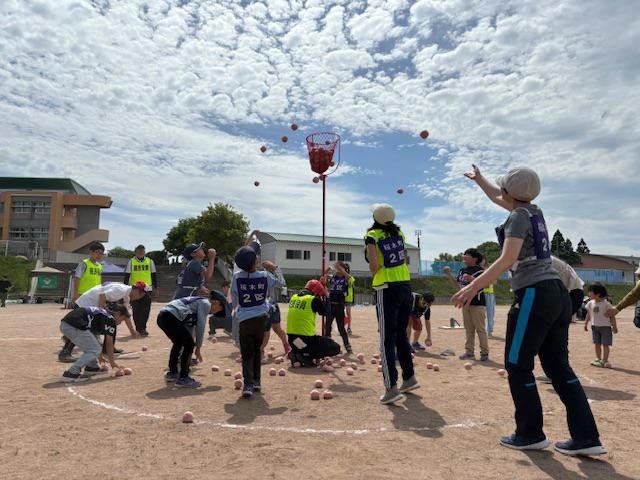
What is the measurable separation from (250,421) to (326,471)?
1.51m

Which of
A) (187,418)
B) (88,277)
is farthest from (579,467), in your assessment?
(88,277)

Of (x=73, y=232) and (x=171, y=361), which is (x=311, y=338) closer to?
(x=171, y=361)

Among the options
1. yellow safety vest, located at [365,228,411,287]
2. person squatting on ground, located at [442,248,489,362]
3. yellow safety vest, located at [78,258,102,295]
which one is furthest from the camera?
yellow safety vest, located at [78,258,102,295]

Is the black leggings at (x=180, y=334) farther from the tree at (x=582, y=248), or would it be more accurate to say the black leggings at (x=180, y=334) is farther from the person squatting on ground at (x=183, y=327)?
the tree at (x=582, y=248)

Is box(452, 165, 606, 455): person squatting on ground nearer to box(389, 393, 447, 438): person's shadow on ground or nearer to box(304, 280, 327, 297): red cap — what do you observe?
box(389, 393, 447, 438): person's shadow on ground

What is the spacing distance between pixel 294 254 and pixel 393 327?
Result: 44784mm

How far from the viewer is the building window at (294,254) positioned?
49.8 meters

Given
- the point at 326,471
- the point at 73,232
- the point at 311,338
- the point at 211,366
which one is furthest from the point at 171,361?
the point at 73,232

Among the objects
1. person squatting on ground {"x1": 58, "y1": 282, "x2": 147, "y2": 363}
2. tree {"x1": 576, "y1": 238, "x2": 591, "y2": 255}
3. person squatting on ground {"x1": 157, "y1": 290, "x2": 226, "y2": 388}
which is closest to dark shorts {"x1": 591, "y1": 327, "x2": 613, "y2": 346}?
person squatting on ground {"x1": 157, "y1": 290, "x2": 226, "y2": 388}

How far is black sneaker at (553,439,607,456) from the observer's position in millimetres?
3525

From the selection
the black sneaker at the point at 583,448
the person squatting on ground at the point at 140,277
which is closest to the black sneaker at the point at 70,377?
the person squatting on ground at the point at 140,277

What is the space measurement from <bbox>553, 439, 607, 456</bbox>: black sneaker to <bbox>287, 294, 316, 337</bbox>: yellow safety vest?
4.70 m

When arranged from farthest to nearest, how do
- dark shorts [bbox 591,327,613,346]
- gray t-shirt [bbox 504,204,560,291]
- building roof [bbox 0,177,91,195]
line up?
building roof [bbox 0,177,91,195]
dark shorts [bbox 591,327,613,346]
gray t-shirt [bbox 504,204,560,291]

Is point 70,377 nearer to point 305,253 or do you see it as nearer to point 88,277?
point 88,277
